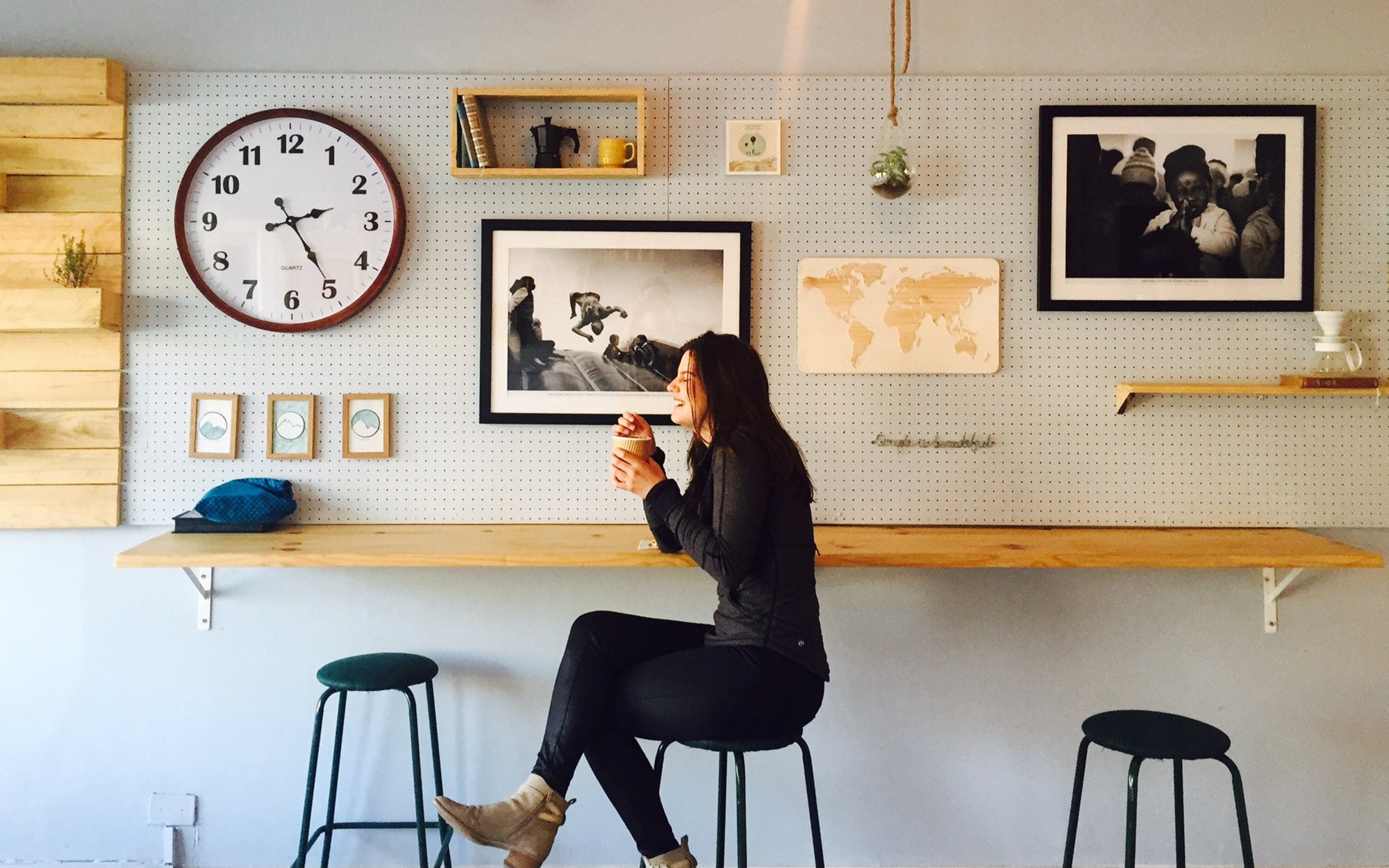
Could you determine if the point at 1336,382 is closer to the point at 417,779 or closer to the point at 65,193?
the point at 417,779

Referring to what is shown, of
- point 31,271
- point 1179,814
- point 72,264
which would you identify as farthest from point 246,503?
point 1179,814

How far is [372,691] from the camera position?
242 cm

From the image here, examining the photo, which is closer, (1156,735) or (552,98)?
(1156,735)

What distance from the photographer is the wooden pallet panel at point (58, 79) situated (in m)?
2.53

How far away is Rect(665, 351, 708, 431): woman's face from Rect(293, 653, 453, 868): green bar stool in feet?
3.10

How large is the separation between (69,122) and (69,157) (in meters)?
0.09

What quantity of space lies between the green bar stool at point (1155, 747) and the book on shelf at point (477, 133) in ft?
6.60

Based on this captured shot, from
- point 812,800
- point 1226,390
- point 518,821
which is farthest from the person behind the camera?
point 1226,390

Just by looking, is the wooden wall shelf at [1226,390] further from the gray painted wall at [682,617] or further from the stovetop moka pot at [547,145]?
the stovetop moka pot at [547,145]

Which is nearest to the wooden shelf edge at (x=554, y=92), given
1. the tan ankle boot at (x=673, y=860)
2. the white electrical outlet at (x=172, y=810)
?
the tan ankle boot at (x=673, y=860)

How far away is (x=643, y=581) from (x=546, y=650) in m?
0.33

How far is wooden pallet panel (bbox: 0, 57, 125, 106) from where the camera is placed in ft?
8.31

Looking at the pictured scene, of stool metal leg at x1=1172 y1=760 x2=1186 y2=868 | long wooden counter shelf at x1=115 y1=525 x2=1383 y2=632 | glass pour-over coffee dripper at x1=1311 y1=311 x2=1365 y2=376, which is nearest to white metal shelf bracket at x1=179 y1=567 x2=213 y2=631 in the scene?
long wooden counter shelf at x1=115 y1=525 x2=1383 y2=632

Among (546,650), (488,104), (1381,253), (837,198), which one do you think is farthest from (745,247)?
(1381,253)
